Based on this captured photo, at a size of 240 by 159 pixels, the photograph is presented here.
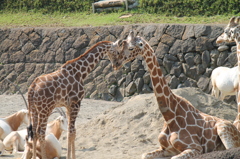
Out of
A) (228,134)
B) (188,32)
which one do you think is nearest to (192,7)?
(188,32)

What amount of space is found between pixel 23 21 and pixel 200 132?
13354 millimetres

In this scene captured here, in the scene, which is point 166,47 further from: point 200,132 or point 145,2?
point 200,132

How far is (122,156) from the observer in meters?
7.02

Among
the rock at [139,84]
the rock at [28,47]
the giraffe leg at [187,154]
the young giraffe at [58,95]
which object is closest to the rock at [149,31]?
the rock at [139,84]

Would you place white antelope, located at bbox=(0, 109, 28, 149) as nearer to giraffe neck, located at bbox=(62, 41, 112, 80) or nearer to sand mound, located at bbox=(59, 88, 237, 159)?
sand mound, located at bbox=(59, 88, 237, 159)

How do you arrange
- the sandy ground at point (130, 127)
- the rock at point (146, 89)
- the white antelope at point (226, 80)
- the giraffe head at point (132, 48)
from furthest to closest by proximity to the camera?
the rock at point (146, 89) → the white antelope at point (226, 80) → the sandy ground at point (130, 127) → the giraffe head at point (132, 48)

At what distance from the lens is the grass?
15062 mm

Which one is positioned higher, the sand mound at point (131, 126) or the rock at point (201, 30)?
the rock at point (201, 30)

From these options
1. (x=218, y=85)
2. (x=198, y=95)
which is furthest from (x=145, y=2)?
(x=198, y=95)

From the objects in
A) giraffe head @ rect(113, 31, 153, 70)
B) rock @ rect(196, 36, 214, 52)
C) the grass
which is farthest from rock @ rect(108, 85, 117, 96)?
giraffe head @ rect(113, 31, 153, 70)

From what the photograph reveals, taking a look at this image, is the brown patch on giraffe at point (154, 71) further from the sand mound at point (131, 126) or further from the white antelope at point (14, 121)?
the white antelope at point (14, 121)

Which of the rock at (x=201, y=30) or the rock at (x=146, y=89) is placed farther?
the rock at (x=146, y=89)

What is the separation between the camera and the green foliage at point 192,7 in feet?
50.4

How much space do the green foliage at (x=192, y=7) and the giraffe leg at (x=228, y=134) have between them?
1010 centimetres
